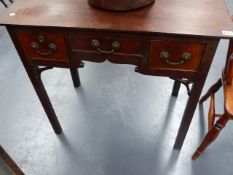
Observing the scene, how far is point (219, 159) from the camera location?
1.22 metres

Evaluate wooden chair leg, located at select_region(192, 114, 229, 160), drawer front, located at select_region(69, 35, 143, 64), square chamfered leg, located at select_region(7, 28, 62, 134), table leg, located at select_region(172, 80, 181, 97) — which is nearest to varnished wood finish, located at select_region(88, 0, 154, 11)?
drawer front, located at select_region(69, 35, 143, 64)

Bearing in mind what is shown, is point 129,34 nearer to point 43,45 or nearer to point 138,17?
point 138,17

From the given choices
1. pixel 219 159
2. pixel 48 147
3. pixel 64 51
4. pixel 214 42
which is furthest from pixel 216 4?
pixel 48 147

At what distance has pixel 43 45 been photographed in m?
0.88

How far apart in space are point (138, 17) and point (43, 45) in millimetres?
387

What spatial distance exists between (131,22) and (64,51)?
0.29m

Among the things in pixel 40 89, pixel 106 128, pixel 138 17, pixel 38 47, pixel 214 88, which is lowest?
pixel 106 128

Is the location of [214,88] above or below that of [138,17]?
below

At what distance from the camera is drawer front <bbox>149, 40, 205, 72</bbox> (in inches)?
29.7

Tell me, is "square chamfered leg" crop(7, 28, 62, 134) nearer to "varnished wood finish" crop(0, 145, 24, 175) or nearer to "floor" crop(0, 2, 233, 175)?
"floor" crop(0, 2, 233, 175)

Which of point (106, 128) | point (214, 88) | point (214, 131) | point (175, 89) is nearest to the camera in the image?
point (214, 131)

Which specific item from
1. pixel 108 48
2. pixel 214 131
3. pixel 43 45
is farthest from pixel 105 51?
pixel 214 131

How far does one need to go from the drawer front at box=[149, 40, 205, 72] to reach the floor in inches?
24.3

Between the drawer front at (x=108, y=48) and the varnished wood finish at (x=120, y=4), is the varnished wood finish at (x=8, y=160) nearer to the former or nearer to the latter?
the drawer front at (x=108, y=48)
